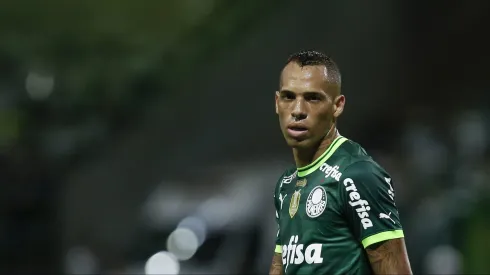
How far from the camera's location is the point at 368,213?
3637 millimetres

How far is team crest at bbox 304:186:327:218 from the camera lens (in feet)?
12.5

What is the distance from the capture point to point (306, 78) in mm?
3889

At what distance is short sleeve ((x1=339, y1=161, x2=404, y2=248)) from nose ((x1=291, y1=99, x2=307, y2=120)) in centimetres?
33

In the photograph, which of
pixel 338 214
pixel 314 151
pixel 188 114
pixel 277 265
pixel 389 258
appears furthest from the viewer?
pixel 188 114

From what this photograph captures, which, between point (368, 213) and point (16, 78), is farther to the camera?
point (16, 78)

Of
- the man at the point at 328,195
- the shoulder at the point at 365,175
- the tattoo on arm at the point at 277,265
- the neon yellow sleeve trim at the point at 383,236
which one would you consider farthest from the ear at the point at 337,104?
the tattoo on arm at the point at 277,265

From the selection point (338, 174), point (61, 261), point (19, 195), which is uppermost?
point (338, 174)

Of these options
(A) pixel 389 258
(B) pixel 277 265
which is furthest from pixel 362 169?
(B) pixel 277 265

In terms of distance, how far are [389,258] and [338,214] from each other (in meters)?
0.28

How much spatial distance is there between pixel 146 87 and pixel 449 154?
488cm

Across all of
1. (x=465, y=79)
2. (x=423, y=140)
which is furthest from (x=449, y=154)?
(x=465, y=79)

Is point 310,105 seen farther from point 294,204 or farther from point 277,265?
point 277,265

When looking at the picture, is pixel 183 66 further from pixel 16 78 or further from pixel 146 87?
pixel 16 78

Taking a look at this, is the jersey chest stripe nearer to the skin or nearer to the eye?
the skin
